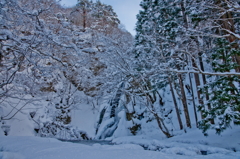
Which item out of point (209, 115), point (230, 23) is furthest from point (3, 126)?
point (230, 23)

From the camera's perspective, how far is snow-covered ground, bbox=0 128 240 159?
3584 mm

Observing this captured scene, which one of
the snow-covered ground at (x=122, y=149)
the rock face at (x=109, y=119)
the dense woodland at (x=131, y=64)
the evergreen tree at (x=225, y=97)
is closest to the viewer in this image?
the snow-covered ground at (x=122, y=149)

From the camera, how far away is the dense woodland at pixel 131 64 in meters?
4.11

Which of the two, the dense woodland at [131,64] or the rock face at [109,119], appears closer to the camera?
the dense woodland at [131,64]

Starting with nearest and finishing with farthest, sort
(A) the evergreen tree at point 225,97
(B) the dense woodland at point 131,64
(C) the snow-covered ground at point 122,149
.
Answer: (C) the snow-covered ground at point 122,149
(B) the dense woodland at point 131,64
(A) the evergreen tree at point 225,97

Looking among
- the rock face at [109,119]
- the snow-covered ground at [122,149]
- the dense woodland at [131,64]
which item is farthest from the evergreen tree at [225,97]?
the rock face at [109,119]

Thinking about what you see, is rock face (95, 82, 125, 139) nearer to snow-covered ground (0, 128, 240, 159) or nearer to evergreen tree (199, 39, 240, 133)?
snow-covered ground (0, 128, 240, 159)

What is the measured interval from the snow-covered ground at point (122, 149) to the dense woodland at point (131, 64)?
2.49 ft

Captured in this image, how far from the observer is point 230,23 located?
23.7ft

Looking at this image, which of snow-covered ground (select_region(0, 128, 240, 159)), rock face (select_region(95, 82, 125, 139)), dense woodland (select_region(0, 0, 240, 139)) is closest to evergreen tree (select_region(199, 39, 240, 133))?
dense woodland (select_region(0, 0, 240, 139))

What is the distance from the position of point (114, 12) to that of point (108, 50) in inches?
756

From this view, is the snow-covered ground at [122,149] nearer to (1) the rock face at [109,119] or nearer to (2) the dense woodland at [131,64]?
(2) the dense woodland at [131,64]

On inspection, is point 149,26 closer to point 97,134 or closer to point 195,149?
point 195,149

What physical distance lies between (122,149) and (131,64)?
10120 millimetres
